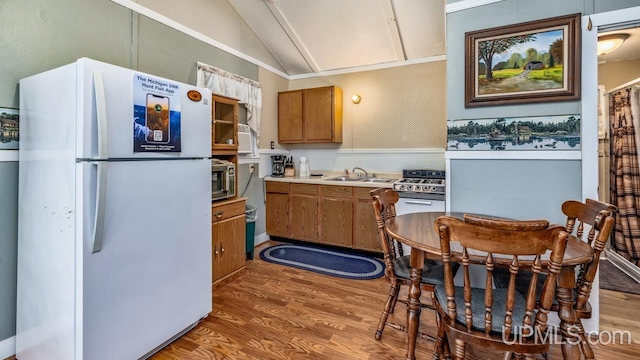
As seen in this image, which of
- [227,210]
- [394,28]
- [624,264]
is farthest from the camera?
[394,28]

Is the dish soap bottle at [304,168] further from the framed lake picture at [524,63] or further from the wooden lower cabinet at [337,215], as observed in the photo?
the framed lake picture at [524,63]

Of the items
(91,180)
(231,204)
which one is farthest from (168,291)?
(231,204)

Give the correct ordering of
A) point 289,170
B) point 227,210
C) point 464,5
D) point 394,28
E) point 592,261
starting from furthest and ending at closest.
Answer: point 289,170
point 394,28
point 227,210
point 464,5
point 592,261

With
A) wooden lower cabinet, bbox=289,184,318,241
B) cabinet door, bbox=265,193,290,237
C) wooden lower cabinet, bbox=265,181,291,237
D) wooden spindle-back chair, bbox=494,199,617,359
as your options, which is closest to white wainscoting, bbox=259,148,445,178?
wooden lower cabinet, bbox=265,181,291,237

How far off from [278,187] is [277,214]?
14.8 inches

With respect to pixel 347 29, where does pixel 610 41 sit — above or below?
below

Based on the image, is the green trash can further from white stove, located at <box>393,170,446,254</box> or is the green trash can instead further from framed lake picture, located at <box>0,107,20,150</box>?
framed lake picture, located at <box>0,107,20,150</box>

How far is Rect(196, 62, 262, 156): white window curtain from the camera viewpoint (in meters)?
2.99

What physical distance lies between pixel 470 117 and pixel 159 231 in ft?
7.89

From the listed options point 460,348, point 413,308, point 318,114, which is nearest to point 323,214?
point 318,114

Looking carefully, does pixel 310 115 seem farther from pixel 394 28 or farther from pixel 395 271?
pixel 395 271

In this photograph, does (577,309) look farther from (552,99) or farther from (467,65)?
(467,65)

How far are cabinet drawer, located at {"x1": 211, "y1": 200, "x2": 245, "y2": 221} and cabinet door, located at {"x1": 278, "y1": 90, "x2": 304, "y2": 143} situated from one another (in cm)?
155

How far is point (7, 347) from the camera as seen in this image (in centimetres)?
174
